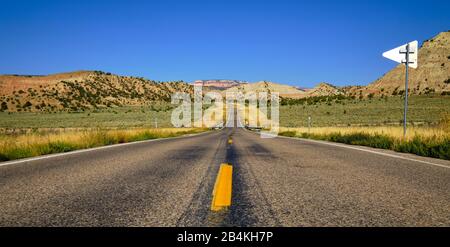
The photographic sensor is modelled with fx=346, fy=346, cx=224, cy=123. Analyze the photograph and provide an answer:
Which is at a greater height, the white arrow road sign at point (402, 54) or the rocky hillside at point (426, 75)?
the rocky hillside at point (426, 75)

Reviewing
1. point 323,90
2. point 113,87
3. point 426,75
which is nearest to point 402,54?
point 426,75

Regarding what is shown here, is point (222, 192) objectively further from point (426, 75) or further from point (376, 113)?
point (426, 75)

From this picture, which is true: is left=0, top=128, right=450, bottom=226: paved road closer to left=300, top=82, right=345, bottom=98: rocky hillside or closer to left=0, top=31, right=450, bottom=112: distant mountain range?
left=0, top=31, right=450, bottom=112: distant mountain range

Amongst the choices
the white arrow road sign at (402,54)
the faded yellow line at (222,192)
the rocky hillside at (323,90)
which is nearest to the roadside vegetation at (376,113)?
the white arrow road sign at (402,54)

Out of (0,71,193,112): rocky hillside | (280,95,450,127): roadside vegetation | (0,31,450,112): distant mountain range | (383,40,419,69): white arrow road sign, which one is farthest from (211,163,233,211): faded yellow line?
(0,71,193,112): rocky hillside

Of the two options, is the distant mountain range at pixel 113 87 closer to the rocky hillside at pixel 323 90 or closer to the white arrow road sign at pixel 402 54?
the white arrow road sign at pixel 402 54

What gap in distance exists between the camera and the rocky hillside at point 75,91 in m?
82.3

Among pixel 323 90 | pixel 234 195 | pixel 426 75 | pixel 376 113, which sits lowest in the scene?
pixel 234 195

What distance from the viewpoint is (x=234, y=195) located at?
4191 millimetres

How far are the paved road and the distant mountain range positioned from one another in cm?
6625

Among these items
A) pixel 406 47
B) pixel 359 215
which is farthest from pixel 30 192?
pixel 406 47

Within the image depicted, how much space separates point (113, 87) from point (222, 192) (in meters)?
121
